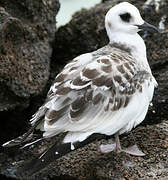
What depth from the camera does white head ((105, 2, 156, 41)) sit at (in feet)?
12.0

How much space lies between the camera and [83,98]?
310 centimetres

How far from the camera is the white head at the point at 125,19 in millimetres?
3668

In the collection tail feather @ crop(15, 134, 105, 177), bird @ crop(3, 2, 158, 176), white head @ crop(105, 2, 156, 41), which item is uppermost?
white head @ crop(105, 2, 156, 41)

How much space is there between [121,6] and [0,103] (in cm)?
115

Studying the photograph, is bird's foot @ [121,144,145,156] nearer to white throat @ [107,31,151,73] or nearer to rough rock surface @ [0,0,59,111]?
white throat @ [107,31,151,73]

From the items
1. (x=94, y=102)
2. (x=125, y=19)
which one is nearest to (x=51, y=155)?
(x=94, y=102)

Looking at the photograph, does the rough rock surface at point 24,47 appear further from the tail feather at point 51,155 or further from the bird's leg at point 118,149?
the tail feather at point 51,155

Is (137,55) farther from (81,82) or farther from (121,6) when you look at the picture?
(81,82)

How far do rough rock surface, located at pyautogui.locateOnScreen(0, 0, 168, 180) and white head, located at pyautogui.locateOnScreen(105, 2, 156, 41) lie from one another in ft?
1.99

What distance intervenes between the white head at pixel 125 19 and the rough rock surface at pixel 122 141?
607 millimetres

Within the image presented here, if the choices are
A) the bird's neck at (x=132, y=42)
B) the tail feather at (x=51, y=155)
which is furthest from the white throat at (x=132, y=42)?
the tail feather at (x=51, y=155)

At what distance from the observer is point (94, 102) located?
3119 mm

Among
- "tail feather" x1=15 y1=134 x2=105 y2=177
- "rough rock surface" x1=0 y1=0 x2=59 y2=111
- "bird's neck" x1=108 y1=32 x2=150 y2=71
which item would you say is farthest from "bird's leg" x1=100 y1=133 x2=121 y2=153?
"rough rock surface" x1=0 y1=0 x2=59 y2=111

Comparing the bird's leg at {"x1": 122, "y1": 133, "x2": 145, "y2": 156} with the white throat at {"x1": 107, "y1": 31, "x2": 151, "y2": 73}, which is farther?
the white throat at {"x1": 107, "y1": 31, "x2": 151, "y2": 73}
